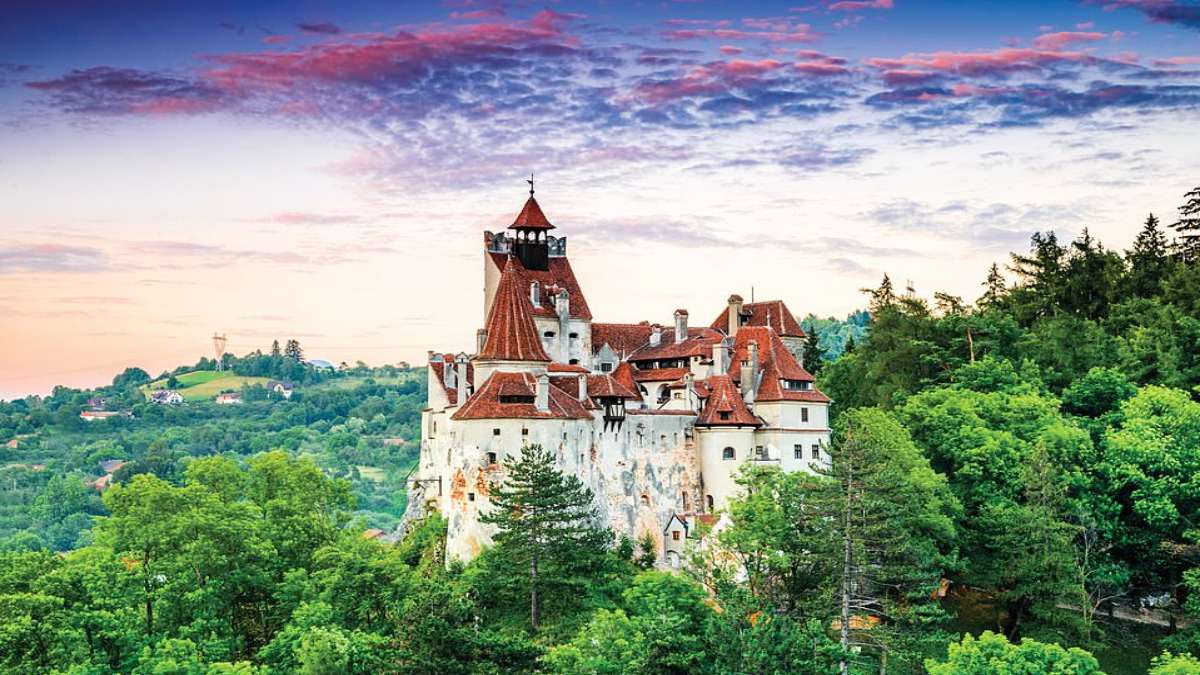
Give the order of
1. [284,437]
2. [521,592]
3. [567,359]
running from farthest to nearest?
[284,437], [567,359], [521,592]

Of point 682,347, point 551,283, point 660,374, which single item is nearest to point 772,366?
point 682,347

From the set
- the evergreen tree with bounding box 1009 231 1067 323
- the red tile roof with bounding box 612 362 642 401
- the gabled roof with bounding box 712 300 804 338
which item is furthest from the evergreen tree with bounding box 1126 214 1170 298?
the red tile roof with bounding box 612 362 642 401

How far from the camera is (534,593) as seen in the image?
55.2 metres

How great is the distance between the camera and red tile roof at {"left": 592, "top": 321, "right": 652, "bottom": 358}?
68.6 metres

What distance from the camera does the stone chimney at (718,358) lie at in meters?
65.3

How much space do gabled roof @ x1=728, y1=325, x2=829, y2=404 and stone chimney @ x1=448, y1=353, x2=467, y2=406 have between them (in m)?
13.8

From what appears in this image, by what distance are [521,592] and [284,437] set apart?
147196mm

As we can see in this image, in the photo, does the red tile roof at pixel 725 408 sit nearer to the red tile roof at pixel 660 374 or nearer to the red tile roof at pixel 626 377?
the red tile roof at pixel 660 374

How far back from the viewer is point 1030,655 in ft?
141

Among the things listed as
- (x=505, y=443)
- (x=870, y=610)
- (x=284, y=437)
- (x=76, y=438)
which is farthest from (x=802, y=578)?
(x=76, y=438)

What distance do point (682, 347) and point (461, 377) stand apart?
11.9m

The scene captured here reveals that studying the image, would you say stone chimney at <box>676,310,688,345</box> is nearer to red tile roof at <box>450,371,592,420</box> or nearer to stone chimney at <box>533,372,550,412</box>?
red tile roof at <box>450,371,592,420</box>

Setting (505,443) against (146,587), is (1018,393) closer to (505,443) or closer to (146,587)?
(505,443)

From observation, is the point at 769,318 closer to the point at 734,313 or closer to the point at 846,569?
the point at 734,313
